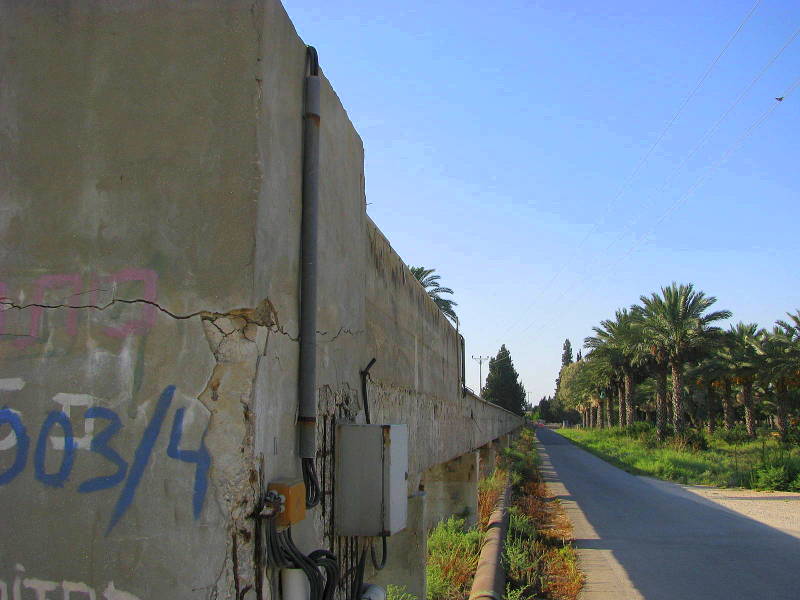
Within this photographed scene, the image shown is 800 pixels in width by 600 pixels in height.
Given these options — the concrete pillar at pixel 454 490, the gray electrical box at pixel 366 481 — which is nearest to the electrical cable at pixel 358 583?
the gray electrical box at pixel 366 481

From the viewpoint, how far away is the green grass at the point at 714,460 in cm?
2348

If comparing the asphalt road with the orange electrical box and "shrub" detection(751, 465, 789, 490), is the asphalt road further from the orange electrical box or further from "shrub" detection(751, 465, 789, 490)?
the orange electrical box

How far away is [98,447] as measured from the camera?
2.43 m

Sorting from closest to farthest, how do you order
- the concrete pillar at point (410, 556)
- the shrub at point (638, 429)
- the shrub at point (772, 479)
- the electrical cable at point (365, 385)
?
the electrical cable at point (365, 385) < the concrete pillar at point (410, 556) < the shrub at point (772, 479) < the shrub at point (638, 429)

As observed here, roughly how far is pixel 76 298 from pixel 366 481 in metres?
1.64

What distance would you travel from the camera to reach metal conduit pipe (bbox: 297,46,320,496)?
9.45 ft

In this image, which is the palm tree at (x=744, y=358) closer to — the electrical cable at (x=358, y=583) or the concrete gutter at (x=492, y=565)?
the concrete gutter at (x=492, y=565)

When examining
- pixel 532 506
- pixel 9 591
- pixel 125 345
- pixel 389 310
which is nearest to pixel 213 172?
pixel 125 345

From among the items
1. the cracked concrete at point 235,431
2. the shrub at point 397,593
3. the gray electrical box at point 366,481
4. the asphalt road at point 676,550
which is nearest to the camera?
the cracked concrete at point 235,431

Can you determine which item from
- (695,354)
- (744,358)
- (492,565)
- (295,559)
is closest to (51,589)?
(295,559)

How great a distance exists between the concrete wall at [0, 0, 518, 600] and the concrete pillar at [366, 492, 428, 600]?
10.6 ft

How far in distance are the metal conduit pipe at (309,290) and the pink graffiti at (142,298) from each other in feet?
2.05

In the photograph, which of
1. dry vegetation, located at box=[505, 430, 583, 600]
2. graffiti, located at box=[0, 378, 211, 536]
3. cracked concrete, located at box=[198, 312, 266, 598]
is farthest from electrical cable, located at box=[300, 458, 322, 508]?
dry vegetation, located at box=[505, 430, 583, 600]

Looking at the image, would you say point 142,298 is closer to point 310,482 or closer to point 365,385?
point 310,482
